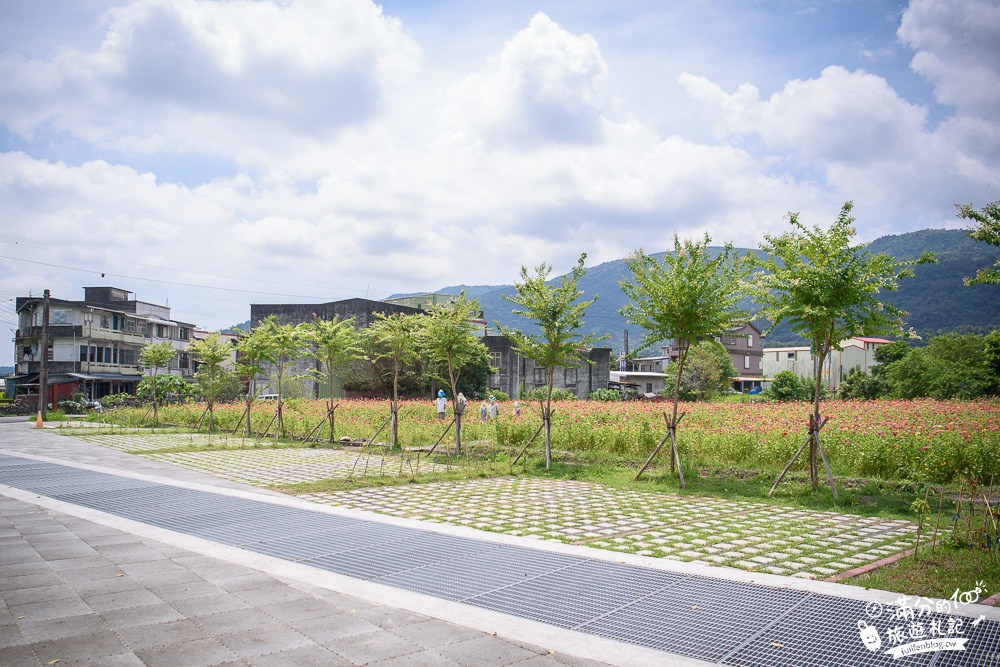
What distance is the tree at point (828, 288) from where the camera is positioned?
10.4 meters

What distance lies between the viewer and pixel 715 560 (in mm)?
6207

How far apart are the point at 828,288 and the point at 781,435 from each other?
12.2ft

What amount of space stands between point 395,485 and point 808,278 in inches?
300

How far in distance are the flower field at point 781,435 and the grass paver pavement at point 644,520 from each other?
1656 millimetres

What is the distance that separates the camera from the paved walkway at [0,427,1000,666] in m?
4.04

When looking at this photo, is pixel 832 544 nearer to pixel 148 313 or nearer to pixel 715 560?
pixel 715 560

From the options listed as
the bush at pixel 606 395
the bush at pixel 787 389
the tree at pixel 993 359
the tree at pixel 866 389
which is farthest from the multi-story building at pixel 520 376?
the tree at pixel 993 359

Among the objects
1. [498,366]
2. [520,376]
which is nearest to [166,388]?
[498,366]

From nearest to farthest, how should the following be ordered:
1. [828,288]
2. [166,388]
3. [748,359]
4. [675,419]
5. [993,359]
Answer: [828,288] → [675,419] → [993,359] → [166,388] → [748,359]

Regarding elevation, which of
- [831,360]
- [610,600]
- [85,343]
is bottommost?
[610,600]

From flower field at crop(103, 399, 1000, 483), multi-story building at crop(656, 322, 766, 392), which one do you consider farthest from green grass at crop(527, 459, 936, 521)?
multi-story building at crop(656, 322, 766, 392)

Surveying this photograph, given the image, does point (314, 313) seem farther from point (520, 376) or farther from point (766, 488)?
point (766, 488)

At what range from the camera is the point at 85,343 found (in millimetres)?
53156

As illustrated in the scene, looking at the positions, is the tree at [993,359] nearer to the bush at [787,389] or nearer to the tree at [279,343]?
the bush at [787,389]
